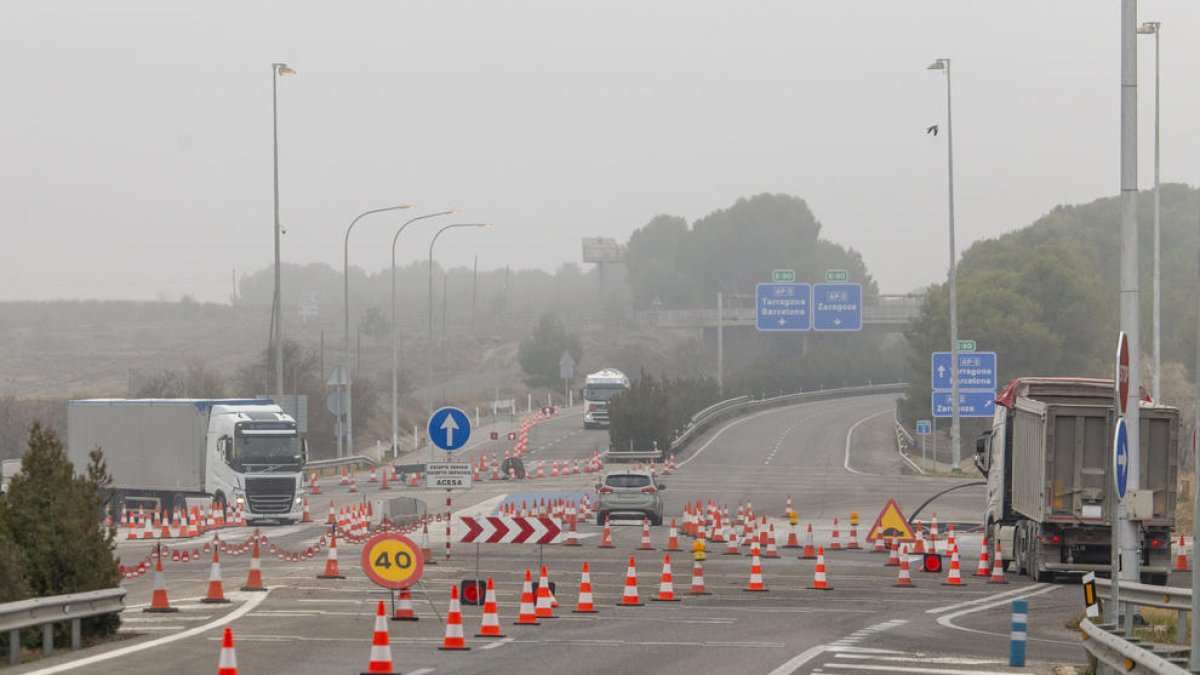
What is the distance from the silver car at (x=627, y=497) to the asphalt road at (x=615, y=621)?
1.74 feet

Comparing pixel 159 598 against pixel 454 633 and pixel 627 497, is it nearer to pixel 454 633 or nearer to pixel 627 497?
pixel 454 633

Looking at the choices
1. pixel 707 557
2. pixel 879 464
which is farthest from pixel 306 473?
pixel 707 557

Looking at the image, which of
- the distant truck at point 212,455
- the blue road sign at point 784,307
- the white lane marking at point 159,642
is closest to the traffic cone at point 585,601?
the white lane marking at point 159,642

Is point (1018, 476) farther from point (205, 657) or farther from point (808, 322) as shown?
point (808, 322)

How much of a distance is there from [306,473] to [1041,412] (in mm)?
42421

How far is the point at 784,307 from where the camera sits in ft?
274

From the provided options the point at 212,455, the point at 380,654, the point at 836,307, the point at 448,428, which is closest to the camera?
the point at 380,654

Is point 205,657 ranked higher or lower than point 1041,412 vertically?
lower

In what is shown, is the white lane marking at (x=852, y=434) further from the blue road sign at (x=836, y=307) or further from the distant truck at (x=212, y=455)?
the distant truck at (x=212, y=455)

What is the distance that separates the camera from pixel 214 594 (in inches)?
917

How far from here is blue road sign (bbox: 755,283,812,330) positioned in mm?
83125

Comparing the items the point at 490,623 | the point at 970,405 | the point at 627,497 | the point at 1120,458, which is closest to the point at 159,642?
the point at 490,623

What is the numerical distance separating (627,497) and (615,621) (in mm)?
23295

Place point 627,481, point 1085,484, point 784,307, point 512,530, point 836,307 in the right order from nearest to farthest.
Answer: point 512,530
point 1085,484
point 627,481
point 784,307
point 836,307
